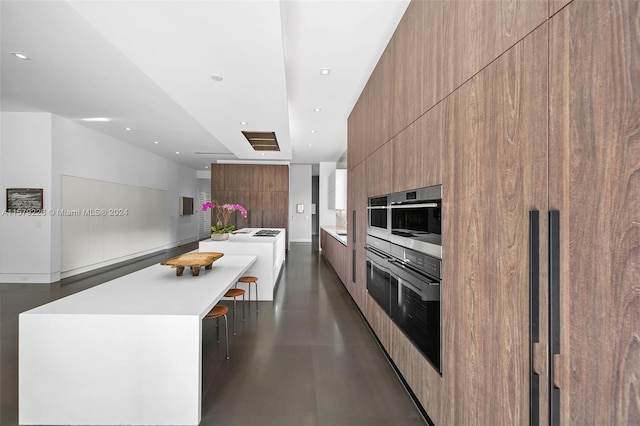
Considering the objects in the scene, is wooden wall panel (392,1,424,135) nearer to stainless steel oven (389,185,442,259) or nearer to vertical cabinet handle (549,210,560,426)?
stainless steel oven (389,185,442,259)

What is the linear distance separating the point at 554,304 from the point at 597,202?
1.11ft

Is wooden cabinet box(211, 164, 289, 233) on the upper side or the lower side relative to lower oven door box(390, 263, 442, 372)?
upper

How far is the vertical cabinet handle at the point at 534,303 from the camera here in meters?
0.96

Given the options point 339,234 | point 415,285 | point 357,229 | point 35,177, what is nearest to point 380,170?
point 357,229

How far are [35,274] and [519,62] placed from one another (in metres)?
7.38

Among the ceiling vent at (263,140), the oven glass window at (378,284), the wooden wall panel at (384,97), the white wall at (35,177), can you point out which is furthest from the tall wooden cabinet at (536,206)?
the white wall at (35,177)

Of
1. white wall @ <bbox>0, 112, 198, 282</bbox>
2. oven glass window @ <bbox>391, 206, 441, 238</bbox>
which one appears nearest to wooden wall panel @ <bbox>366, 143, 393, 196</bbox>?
oven glass window @ <bbox>391, 206, 441, 238</bbox>

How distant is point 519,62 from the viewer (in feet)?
3.45

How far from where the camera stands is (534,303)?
0.96m

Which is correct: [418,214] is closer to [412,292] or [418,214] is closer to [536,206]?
[412,292]

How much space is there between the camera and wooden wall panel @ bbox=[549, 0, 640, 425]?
2.34 ft

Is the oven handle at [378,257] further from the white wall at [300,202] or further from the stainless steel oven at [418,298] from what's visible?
the white wall at [300,202]

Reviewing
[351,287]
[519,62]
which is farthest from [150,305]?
[351,287]

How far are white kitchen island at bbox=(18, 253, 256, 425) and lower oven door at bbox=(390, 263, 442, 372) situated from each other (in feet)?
4.46
